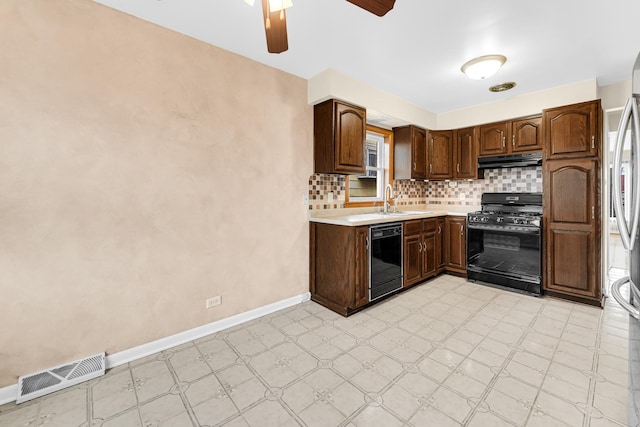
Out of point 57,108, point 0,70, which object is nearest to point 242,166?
point 57,108

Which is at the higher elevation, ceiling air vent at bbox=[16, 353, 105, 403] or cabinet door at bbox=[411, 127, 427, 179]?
cabinet door at bbox=[411, 127, 427, 179]

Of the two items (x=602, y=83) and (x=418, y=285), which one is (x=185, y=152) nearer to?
(x=418, y=285)

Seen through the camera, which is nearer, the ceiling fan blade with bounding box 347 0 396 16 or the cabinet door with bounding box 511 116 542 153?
the ceiling fan blade with bounding box 347 0 396 16

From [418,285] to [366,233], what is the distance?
135cm

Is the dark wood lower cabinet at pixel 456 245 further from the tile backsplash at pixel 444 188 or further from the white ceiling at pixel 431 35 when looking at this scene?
the white ceiling at pixel 431 35

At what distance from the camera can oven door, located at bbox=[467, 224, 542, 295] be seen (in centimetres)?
324

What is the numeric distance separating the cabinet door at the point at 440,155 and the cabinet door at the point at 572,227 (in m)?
1.26

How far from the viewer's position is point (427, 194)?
195 inches

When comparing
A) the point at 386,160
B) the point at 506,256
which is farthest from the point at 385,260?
the point at 386,160

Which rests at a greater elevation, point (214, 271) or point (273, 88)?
point (273, 88)

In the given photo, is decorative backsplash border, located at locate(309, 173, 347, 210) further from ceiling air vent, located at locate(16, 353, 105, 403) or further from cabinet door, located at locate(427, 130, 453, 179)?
ceiling air vent, located at locate(16, 353, 105, 403)

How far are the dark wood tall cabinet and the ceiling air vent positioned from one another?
14.3ft

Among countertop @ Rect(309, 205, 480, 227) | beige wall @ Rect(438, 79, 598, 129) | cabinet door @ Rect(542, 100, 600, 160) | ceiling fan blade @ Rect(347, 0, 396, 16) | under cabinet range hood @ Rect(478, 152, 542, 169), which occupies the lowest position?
countertop @ Rect(309, 205, 480, 227)

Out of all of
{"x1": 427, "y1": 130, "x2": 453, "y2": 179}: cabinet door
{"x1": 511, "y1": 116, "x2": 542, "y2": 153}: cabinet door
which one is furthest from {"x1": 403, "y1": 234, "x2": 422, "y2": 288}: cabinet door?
{"x1": 511, "y1": 116, "x2": 542, "y2": 153}: cabinet door
